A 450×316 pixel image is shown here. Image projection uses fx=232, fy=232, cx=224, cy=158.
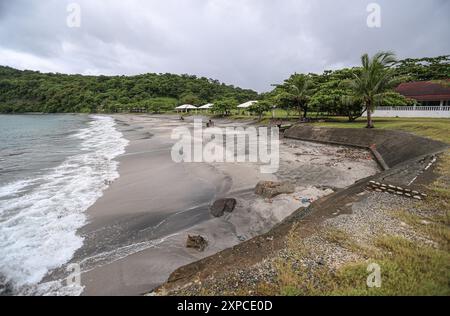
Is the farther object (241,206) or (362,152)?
(362,152)

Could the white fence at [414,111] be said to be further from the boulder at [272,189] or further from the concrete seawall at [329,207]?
the boulder at [272,189]

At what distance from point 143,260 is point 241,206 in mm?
4035

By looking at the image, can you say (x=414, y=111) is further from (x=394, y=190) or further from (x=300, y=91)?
(x=394, y=190)

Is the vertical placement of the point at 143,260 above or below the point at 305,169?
below

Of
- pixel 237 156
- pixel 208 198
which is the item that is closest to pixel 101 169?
pixel 208 198

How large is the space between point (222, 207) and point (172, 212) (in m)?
1.84

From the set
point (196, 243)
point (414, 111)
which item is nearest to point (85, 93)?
point (414, 111)

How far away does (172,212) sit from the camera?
8492 mm

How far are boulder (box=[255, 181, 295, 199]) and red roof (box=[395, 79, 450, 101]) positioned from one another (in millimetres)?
30084

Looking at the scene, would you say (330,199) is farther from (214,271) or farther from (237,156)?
(237,156)

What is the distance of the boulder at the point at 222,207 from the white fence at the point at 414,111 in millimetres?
26729

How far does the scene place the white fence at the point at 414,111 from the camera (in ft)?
77.2

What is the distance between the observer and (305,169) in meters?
13.4
